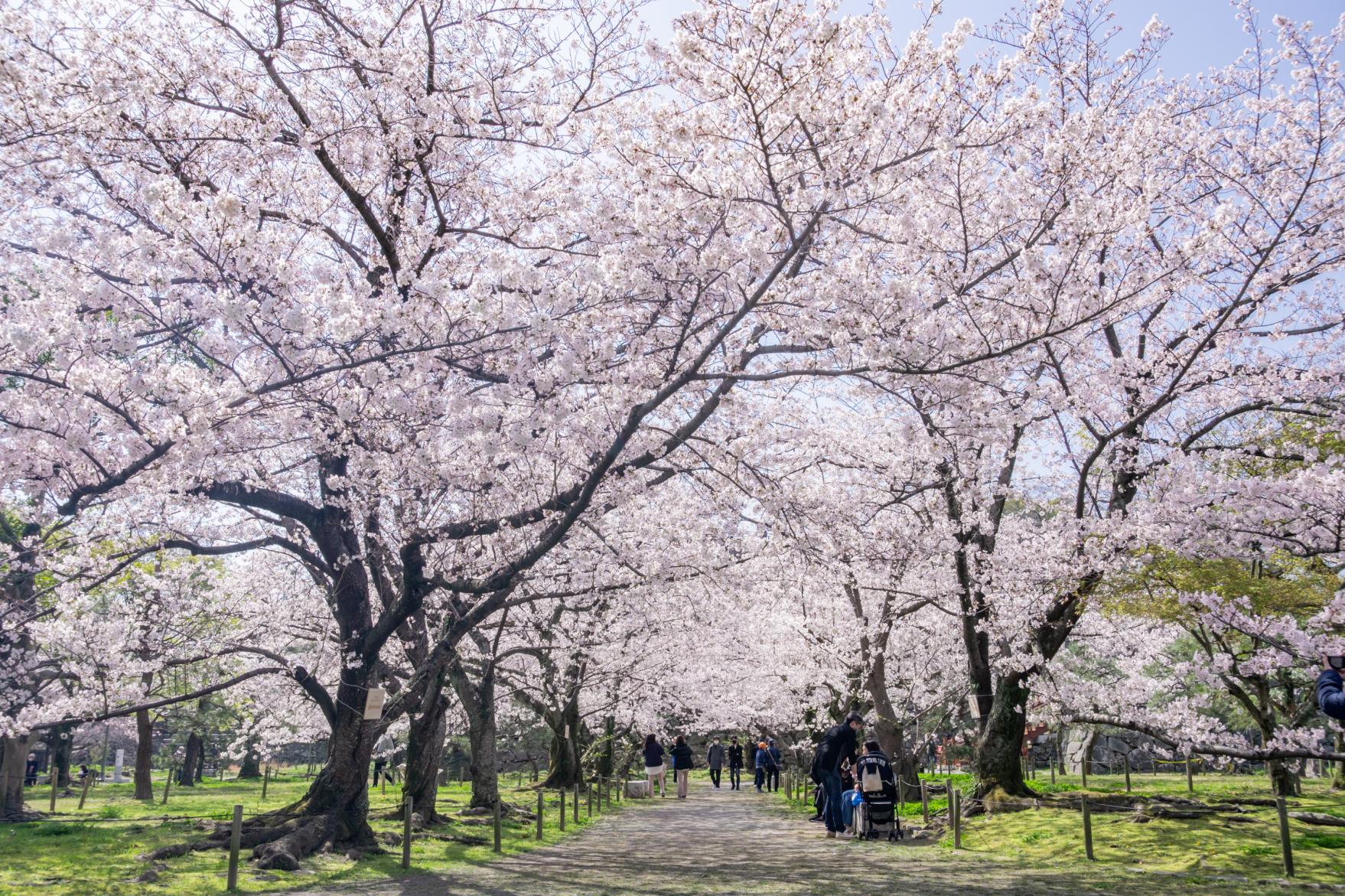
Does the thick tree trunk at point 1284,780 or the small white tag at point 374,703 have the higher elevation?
the small white tag at point 374,703

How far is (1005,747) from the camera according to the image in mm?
14836

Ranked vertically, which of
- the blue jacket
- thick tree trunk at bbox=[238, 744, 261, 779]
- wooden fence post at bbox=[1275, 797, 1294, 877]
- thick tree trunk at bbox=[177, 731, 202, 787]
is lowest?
thick tree trunk at bbox=[238, 744, 261, 779]

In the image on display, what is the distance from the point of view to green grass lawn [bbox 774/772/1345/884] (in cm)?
970

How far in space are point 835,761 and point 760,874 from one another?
15.3ft

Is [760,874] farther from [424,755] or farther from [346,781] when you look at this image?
[424,755]

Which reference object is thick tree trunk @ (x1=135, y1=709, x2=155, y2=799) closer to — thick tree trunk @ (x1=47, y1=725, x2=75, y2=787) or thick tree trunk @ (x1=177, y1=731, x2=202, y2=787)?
thick tree trunk @ (x1=47, y1=725, x2=75, y2=787)

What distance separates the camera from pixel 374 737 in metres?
12.2

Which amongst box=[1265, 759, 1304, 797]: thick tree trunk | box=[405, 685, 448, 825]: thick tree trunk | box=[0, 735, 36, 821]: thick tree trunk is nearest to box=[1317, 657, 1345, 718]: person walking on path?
box=[405, 685, 448, 825]: thick tree trunk

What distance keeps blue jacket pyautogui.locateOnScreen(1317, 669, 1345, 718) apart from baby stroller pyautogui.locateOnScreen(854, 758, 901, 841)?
775 cm

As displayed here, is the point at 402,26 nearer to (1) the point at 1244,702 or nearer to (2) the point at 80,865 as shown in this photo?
(2) the point at 80,865

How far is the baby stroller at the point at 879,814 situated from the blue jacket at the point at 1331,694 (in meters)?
7.75

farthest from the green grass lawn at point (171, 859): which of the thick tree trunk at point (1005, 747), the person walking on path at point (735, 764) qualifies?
the person walking on path at point (735, 764)

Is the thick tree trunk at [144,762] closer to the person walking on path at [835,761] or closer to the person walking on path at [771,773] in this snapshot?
the person walking on path at [771,773]

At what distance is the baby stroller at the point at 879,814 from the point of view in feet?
44.7
